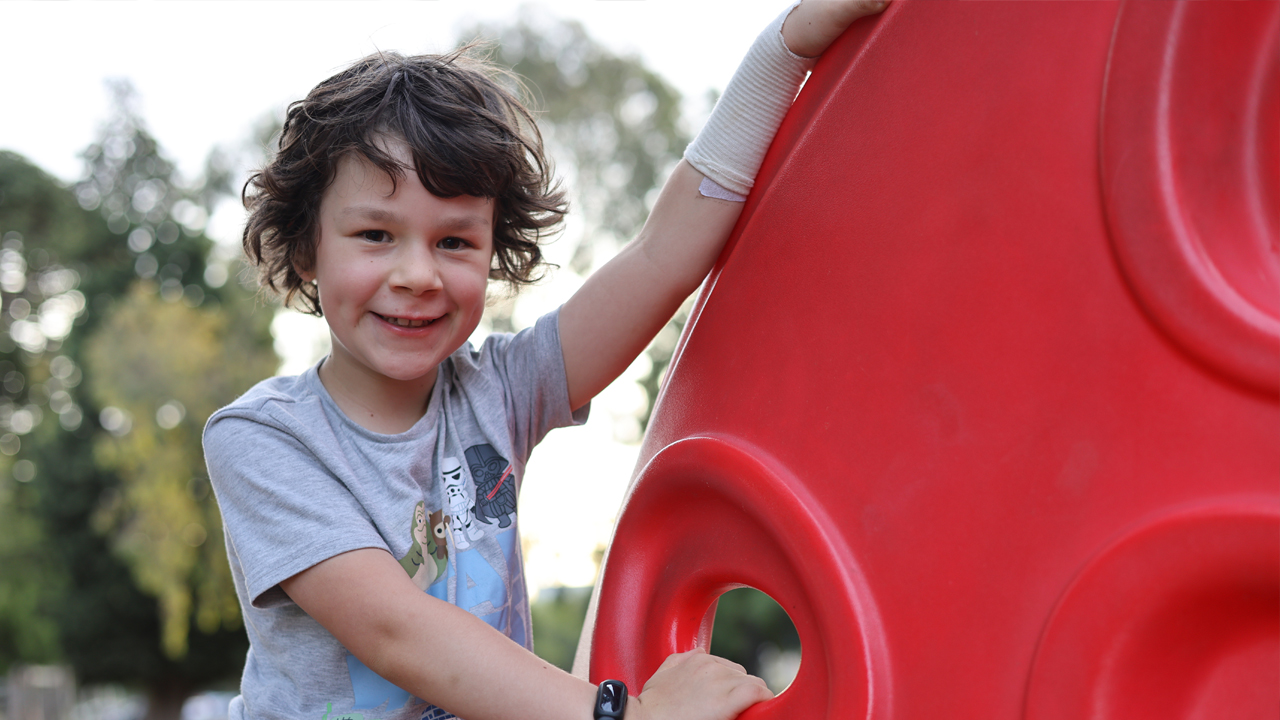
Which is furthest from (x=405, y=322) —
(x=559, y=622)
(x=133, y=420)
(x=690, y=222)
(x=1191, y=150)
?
(x=133, y=420)

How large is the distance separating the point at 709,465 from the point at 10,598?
15.8 meters

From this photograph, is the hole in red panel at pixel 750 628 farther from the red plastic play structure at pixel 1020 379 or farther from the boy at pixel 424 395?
the red plastic play structure at pixel 1020 379

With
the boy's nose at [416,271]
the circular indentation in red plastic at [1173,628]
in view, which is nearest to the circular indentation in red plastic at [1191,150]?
the circular indentation in red plastic at [1173,628]

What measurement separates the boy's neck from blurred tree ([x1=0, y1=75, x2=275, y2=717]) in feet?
37.4

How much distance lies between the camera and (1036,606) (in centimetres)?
76

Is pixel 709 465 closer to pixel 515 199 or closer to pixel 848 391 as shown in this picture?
pixel 848 391

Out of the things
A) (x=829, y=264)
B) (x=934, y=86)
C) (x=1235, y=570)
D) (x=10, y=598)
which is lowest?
(x=10, y=598)

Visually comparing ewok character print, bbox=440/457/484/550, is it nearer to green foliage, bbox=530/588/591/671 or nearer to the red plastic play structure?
the red plastic play structure

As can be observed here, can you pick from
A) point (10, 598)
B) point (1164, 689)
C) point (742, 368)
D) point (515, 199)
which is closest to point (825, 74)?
point (742, 368)

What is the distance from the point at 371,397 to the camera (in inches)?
50.3

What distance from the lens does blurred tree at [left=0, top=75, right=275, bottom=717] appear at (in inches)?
478

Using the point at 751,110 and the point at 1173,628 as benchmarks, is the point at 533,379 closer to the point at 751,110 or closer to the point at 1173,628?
the point at 751,110

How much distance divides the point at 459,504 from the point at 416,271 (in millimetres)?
315

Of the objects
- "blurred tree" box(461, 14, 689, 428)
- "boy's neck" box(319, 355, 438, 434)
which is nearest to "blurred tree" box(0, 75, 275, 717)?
"blurred tree" box(461, 14, 689, 428)
